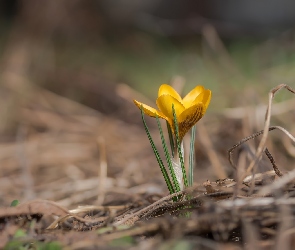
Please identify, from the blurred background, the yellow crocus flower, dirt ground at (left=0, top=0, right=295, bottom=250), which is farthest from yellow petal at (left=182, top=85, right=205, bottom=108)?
the blurred background

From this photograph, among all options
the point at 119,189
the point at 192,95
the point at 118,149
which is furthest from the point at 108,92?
the point at 192,95

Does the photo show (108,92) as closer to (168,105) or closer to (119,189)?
(119,189)

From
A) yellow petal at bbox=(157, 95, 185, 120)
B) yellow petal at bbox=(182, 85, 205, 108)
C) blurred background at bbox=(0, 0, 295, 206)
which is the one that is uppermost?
blurred background at bbox=(0, 0, 295, 206)

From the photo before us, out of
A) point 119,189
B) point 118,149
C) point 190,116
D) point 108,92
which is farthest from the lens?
point 108,92

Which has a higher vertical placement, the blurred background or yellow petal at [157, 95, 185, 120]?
the blurred background

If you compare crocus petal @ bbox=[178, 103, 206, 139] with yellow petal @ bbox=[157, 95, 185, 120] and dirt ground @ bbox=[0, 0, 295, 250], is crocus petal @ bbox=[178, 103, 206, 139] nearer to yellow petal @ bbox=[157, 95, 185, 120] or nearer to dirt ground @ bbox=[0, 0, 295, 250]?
yellow petal @ bbox=[157, 95, 185, 120]

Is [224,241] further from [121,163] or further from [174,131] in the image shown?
[121,163]
